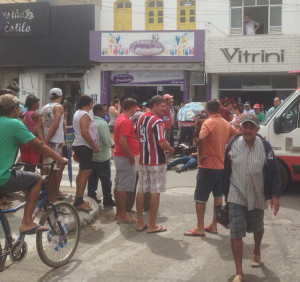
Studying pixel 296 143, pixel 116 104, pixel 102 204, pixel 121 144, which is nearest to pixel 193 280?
pixel 121 144

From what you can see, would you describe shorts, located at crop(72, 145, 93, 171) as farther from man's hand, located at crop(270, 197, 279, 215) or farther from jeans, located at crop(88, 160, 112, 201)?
man's hand, located at crop(270, 197, 279, 215)

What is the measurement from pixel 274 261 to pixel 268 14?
15.0m

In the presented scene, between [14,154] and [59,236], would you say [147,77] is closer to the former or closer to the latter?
[59,236]

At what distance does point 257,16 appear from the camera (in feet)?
59.3

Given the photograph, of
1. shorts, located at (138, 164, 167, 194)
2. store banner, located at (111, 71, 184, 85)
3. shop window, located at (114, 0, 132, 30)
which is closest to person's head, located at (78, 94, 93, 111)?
shorts, located at (138, 164, 167, 194)

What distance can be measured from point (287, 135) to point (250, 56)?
9.88 metres

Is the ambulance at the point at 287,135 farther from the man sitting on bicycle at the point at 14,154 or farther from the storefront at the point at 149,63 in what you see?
the storefront at the point at 149,63

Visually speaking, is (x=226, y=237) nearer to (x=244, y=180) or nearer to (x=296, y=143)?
(x=244, y=180)

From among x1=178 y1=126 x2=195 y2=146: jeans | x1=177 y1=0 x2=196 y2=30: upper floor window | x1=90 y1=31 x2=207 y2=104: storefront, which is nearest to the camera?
x1=178 y1=126 x2=195 y2=146: jeans

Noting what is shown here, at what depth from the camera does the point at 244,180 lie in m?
4.37

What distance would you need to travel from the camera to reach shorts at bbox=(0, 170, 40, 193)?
4.16 meters

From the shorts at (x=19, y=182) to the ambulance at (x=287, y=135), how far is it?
507 cm

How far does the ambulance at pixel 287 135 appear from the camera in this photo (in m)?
8.00

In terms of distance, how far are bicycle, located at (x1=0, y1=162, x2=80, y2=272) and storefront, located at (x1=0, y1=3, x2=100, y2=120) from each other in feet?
50.3
